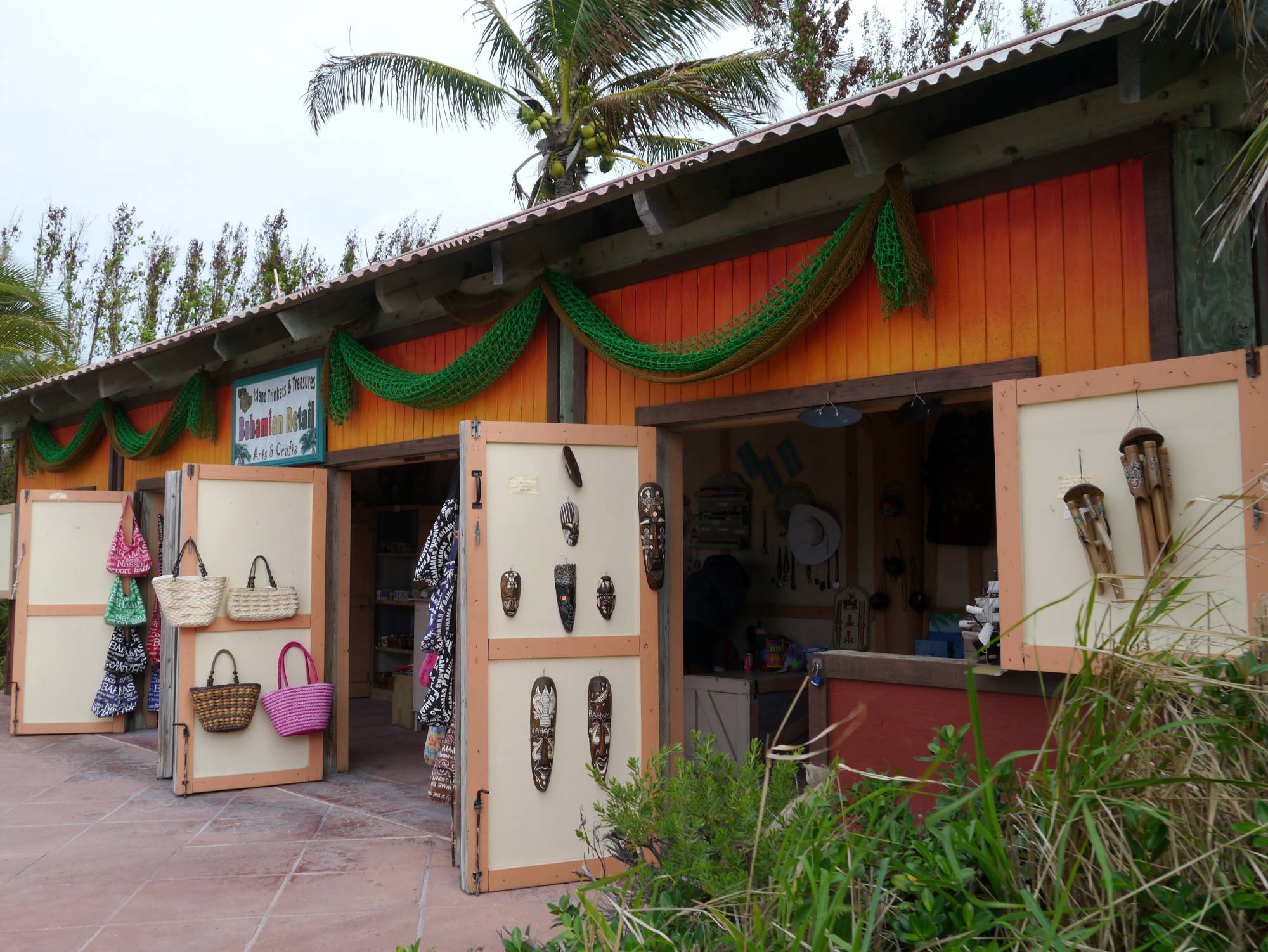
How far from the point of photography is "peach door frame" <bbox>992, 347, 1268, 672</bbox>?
2.94m

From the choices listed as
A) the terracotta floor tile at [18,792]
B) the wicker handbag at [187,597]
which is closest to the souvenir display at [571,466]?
the wicker handbag at [187,597]

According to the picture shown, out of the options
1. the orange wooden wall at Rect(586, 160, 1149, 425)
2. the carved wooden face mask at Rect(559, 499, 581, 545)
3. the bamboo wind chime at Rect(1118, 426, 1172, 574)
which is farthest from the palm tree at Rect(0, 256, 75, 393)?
the bamboo wind chime at Rect(1118, 426, 1172, 574)

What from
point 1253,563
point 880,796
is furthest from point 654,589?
point 880,796

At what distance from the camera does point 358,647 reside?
10.3 m

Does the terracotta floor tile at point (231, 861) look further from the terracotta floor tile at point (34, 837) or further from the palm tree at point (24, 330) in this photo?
the palm tree at point (24, 330)

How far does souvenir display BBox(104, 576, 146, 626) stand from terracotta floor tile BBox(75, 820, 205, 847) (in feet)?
8.71

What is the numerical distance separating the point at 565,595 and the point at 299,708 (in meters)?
2.66

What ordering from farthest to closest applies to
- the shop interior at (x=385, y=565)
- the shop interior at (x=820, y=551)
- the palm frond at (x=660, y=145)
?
1. the palm frond at (x=660, y=145)
2. the shop interior at (x=385, y=565)
3. the shop interior at (x=820, y=551)

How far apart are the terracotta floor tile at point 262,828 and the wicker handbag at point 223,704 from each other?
0.68 metres

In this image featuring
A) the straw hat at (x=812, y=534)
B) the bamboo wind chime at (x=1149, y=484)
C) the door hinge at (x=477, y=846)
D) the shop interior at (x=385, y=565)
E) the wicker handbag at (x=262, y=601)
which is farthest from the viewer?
the shop interior at (x=385, y=565)

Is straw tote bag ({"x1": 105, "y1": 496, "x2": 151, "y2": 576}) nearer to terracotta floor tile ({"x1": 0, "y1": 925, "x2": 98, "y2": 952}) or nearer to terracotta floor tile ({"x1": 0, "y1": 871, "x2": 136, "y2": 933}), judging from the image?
terracotta floor tile ({"x1": 0, "y1": 871, "x2": 136, "y2": 933})

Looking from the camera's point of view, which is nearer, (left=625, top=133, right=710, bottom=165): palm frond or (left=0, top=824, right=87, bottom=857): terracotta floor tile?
(left=0, top=824, right=87, bottom=857): terracotta floor tile

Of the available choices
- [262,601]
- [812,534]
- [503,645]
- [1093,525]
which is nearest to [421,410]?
[262,601]

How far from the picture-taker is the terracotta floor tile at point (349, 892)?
168 inches
